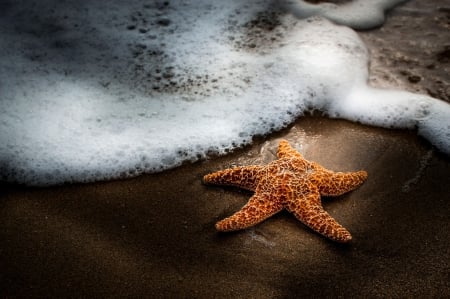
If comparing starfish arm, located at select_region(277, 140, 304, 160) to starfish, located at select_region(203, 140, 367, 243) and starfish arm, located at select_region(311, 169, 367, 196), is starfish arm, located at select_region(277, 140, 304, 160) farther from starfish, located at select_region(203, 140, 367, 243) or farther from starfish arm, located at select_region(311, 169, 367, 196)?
starfish arm, located at select_region(311, 169, 367, 196)

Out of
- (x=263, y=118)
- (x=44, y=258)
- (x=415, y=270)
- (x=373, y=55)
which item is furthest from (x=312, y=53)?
(x=44, y=258)

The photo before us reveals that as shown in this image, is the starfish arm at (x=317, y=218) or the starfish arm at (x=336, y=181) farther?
the starfish arm at (x=336, y=181)

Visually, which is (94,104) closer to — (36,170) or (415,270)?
(36,170)

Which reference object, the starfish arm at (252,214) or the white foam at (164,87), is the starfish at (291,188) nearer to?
the starfish arm at (252,214)

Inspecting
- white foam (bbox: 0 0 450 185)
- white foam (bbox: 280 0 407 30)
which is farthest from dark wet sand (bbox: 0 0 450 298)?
white foam (bbox: 280 0 407 30)

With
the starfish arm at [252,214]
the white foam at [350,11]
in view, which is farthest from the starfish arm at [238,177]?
the white foam at [350,11]

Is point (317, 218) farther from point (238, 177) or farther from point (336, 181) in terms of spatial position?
point (238, 177)
